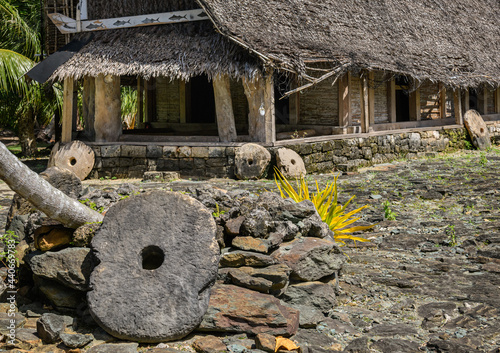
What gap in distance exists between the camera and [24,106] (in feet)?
55.1

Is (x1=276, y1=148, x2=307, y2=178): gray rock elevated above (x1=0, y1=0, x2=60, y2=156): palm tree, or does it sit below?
below

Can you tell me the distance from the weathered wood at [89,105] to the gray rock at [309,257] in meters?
9.24

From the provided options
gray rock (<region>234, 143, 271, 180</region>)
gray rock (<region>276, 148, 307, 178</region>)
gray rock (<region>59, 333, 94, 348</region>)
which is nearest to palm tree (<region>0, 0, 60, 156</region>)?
gray rock (<region>234, 143, 271, 180</region>)

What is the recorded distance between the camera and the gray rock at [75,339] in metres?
4.21

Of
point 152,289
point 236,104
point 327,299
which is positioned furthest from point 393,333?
point 236,104

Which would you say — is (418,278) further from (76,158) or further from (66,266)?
(76,158)

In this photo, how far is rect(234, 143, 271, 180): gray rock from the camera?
1181 cm

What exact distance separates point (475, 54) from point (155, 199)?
49.9 feet

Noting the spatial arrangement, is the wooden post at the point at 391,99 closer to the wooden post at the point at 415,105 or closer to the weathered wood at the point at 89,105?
the wooden post at the point at 415,105

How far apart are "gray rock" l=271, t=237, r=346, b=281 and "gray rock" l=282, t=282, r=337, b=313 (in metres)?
0.10

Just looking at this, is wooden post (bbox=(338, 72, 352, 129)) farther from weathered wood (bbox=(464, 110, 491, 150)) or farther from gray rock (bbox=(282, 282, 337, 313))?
gray rock (bbox=(282, 282, 337, 313))

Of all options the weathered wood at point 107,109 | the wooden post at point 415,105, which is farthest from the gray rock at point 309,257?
the wooden post at point 415,105

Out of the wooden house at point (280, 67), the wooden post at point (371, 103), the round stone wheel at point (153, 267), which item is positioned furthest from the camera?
the wooden post at point (371, 103)

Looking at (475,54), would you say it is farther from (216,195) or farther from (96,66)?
(216,195)
